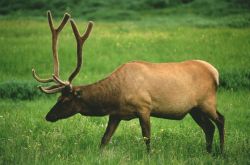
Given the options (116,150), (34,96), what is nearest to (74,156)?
(116,150)

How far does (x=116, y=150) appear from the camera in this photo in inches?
320

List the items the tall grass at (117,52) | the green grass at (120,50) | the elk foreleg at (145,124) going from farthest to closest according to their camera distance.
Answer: the green grass at (120,50) → the tall grass at (117,52) → the elk foreleg at (145,124)

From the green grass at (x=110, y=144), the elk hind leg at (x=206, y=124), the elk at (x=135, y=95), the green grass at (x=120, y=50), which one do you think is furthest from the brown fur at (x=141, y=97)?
the green grass at (x=120, y=50)

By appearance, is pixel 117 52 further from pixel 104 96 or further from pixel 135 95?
pixel 135 95

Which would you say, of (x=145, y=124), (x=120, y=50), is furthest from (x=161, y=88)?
(x=120, y=50)

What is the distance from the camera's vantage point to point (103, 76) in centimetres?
1641

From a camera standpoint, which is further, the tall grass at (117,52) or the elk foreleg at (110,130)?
the tall grass at (117,52)

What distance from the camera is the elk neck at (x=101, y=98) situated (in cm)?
821

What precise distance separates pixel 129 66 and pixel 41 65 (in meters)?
10.2

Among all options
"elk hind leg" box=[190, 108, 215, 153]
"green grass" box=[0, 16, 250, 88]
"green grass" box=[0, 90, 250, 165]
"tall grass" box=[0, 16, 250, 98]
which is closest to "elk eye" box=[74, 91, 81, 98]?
"green grass" box=[0, 90, 250, 165]

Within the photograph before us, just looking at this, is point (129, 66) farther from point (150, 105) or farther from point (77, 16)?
point (77, 16)

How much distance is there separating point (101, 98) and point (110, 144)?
0.83 m

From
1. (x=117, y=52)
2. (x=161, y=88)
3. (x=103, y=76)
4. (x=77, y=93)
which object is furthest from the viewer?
(x=117, y=52)

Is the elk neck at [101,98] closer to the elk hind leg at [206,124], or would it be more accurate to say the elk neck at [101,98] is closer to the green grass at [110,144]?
the green grass at [110,144]
